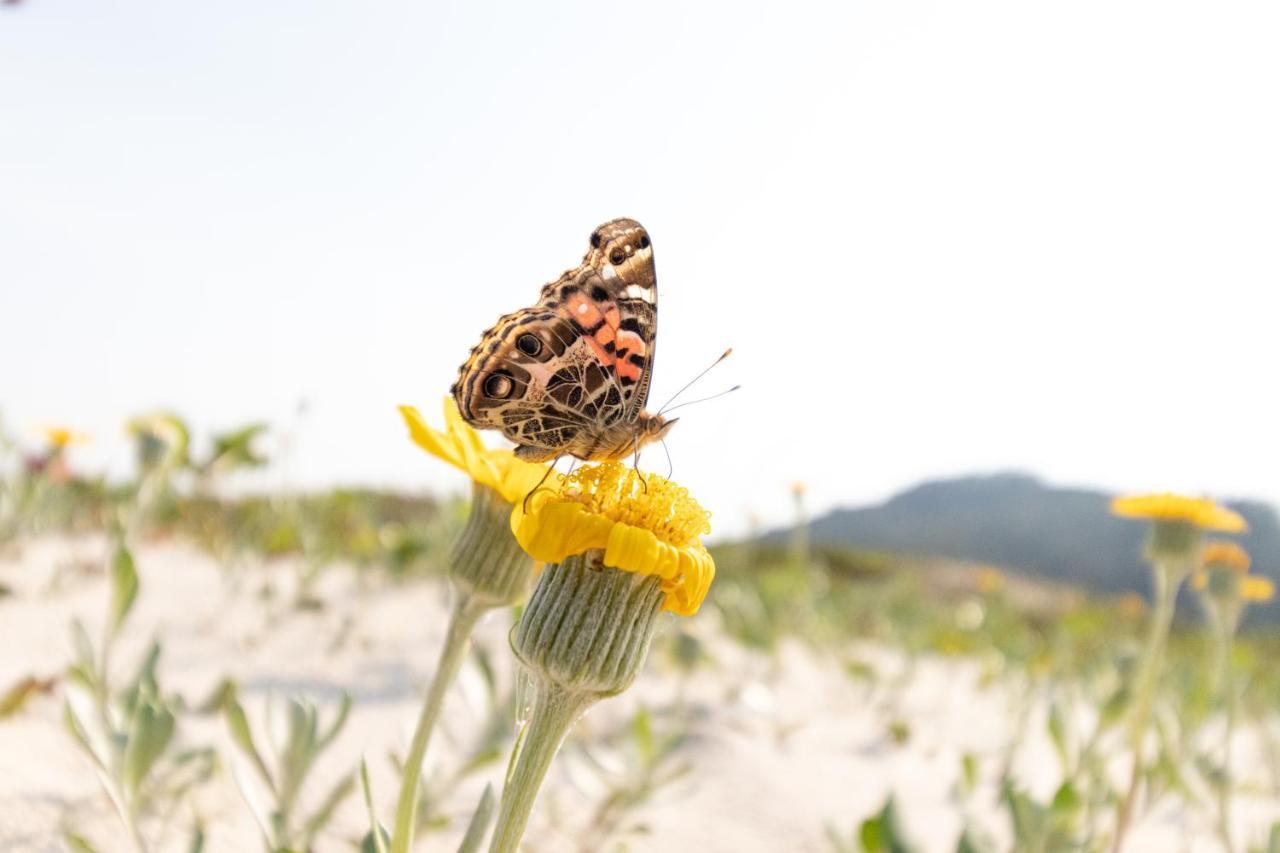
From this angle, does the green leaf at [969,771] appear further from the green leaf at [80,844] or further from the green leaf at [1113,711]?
the green leaf at [80,844]

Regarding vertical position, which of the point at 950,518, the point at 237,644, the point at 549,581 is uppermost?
the point at 549,581

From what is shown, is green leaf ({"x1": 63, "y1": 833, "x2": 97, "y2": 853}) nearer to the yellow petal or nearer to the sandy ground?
the sandy ground

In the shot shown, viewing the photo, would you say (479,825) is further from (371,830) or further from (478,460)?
(478,460)

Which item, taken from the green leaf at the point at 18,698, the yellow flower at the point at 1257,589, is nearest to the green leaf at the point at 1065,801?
the green leaf at the point at 18,698

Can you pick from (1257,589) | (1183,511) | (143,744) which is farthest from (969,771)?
(1257,589)

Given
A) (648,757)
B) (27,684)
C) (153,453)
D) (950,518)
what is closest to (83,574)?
(153,453)

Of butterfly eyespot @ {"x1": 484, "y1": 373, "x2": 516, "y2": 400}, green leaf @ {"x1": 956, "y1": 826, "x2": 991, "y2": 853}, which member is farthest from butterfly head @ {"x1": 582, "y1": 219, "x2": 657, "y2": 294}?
green leaf @ {"x1": 956, "y1": 826, "x2": 991, "y2": 853}

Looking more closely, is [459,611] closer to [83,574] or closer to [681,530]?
[681,530]
